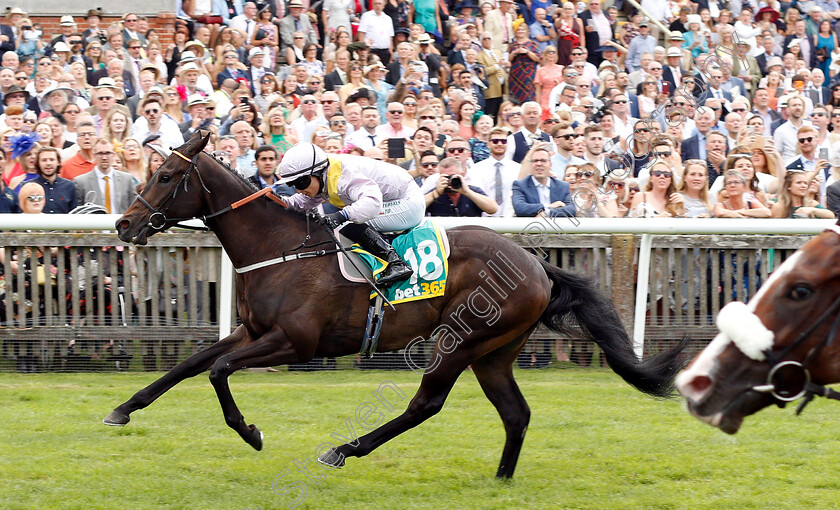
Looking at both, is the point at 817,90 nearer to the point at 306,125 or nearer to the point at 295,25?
A: the point at 295,25

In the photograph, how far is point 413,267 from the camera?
213 inches

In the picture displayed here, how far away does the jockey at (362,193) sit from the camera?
5.25 metres

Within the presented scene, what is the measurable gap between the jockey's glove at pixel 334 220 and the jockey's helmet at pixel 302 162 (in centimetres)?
26

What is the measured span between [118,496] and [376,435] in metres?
1.29

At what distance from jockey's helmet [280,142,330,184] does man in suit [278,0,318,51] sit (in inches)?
277

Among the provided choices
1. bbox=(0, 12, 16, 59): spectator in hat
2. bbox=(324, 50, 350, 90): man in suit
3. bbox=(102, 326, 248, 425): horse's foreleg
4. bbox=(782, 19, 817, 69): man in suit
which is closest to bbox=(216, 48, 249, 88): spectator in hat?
A: bbox=(324, 50, 350, 90): man in suit

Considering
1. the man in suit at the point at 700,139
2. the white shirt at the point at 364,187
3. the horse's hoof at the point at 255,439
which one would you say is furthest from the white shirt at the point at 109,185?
the man in suit at the point at 700,139

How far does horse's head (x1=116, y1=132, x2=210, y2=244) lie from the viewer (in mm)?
5352

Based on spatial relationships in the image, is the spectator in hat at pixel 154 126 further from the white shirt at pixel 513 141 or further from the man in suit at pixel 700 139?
the man in suit at pixel 700 139

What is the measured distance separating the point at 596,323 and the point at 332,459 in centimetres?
164

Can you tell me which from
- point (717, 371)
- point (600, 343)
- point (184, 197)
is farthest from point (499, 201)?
point (717, 371)

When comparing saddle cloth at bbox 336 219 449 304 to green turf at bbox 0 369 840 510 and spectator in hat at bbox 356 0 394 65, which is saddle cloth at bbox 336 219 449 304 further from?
spectator in hat at bbox 356 0 394 65

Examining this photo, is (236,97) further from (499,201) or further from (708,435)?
(708,435)

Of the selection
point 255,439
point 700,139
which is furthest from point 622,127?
point 255,439
